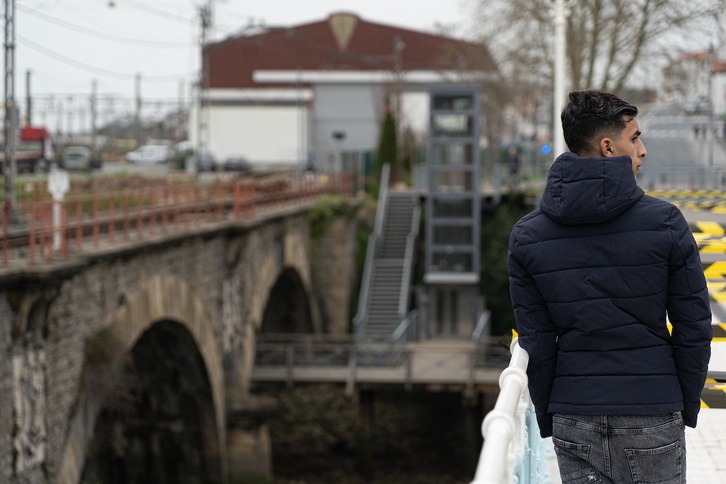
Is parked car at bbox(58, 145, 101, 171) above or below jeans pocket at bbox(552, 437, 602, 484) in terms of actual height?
above

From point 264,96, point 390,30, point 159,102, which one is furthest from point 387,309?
point 390,30

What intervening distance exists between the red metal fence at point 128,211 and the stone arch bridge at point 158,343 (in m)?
0.35

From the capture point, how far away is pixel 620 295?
354cm

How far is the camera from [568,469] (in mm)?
3637

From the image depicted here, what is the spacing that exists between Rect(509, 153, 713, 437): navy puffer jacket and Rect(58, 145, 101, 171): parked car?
29.7 meters

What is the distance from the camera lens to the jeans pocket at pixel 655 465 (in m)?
3.47

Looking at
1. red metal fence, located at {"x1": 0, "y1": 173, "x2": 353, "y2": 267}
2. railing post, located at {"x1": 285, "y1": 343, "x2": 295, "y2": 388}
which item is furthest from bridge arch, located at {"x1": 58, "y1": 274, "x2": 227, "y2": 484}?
railing post, located at {"x1": 285, "y1": 343, "x2": 295, "y2": 388}

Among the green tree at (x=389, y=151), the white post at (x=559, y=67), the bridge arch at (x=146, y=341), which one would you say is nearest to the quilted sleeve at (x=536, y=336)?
the bridge arch at (x=146, y=341)

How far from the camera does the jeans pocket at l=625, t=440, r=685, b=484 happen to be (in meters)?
3.47

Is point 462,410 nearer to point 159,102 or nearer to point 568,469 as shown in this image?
point 159,102

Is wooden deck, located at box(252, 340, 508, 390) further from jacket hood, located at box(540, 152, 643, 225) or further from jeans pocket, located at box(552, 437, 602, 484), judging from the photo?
jacket hood, located at box(540, 152, 643, 225)

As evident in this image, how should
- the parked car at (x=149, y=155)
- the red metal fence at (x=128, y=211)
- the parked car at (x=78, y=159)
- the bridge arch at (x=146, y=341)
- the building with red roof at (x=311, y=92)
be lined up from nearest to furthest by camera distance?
the red metal fence at (x=128, y=211) < the bridge arch at (x=146, y=341) < the parked car at (x=78, y=159) < the parked car at (x=149, y=155) < the building with red roof at (x=311, y=92)

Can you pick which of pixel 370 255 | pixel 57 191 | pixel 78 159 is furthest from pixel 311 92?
pixel 57 191

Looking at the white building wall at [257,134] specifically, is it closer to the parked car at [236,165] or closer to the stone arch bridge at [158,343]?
the parked car at [236,165]
